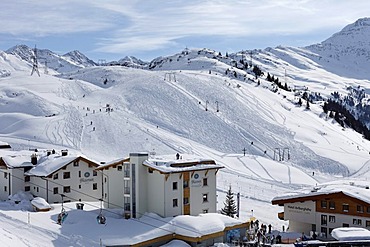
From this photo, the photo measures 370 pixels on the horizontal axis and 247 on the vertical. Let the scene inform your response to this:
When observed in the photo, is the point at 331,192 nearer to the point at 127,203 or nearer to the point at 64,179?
the point at 127,203

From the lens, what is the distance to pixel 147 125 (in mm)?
75438

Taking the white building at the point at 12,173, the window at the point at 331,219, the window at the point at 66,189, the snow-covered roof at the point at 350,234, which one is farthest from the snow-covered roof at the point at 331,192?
the white building at the point at 12,173

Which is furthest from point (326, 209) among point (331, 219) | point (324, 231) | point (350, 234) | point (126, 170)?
point (126, 170)

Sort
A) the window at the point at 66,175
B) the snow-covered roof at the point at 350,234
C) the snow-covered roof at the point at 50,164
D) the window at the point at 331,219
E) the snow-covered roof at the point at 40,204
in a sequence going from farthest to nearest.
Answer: the window at the point at 66,175 → the snow-covered roof at the point at 50,164 → the snow-covered roof at the point at 40,204 → the window at the point at 331,219 → the snow-covered roof at the point at 350,234

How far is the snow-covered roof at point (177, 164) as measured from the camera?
30.8m

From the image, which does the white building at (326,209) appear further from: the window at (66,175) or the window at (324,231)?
the window at (66,175)

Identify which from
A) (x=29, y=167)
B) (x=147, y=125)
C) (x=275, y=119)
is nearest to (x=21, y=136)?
(x=147, y=125)

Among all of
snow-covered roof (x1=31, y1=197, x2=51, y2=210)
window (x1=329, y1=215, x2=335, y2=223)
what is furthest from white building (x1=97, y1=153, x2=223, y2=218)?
window (x1=329, y1=215, x2=335, y2=223)

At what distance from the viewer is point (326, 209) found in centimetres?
3294

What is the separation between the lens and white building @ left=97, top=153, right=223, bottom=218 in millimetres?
30938

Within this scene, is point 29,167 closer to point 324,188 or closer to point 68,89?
point 324,188

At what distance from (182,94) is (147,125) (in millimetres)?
20468

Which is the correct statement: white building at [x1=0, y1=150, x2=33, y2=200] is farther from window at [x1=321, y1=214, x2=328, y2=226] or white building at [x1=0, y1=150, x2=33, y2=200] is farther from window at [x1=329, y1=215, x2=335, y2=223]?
window at [x1=329, y1=215, x2=335, y2=223]

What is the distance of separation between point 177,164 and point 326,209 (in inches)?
422
